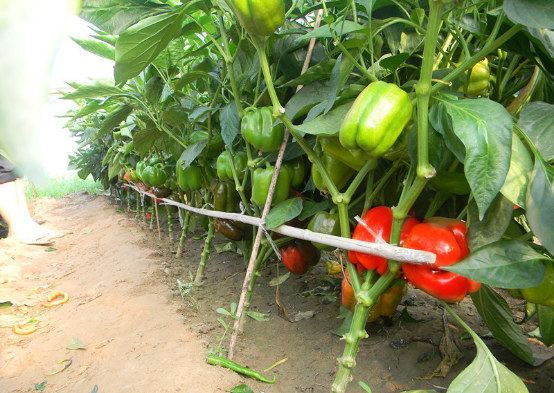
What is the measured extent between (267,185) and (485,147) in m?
0.75

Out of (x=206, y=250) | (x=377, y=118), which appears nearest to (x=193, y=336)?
(x=206, y=250)

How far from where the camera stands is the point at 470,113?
627mm

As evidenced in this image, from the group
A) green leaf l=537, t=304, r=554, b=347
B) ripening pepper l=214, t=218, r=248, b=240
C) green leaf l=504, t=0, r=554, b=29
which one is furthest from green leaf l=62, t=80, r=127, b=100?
green leaf l=537, t=304, r=554, b=347

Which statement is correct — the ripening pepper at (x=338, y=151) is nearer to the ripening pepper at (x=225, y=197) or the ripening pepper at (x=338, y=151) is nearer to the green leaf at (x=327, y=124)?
the green leaf at (x=327, y=124)

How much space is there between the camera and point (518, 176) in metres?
0.63

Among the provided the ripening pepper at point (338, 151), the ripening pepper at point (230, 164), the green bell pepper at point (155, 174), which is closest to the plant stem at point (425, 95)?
the ripening pepper at point (338, 151)

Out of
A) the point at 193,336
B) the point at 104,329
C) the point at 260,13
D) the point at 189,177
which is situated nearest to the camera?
the point at 260,13

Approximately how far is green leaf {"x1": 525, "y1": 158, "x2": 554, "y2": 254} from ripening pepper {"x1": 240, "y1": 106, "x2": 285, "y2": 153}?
703 mm

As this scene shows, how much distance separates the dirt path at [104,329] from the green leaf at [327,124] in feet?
2.45

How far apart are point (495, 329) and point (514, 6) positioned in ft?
2.53

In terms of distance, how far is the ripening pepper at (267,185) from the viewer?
125 centimetres

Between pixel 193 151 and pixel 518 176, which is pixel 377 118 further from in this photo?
pixel 193 151

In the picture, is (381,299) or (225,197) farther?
(225,197)

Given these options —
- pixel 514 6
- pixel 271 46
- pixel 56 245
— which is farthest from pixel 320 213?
pixel 56 245
